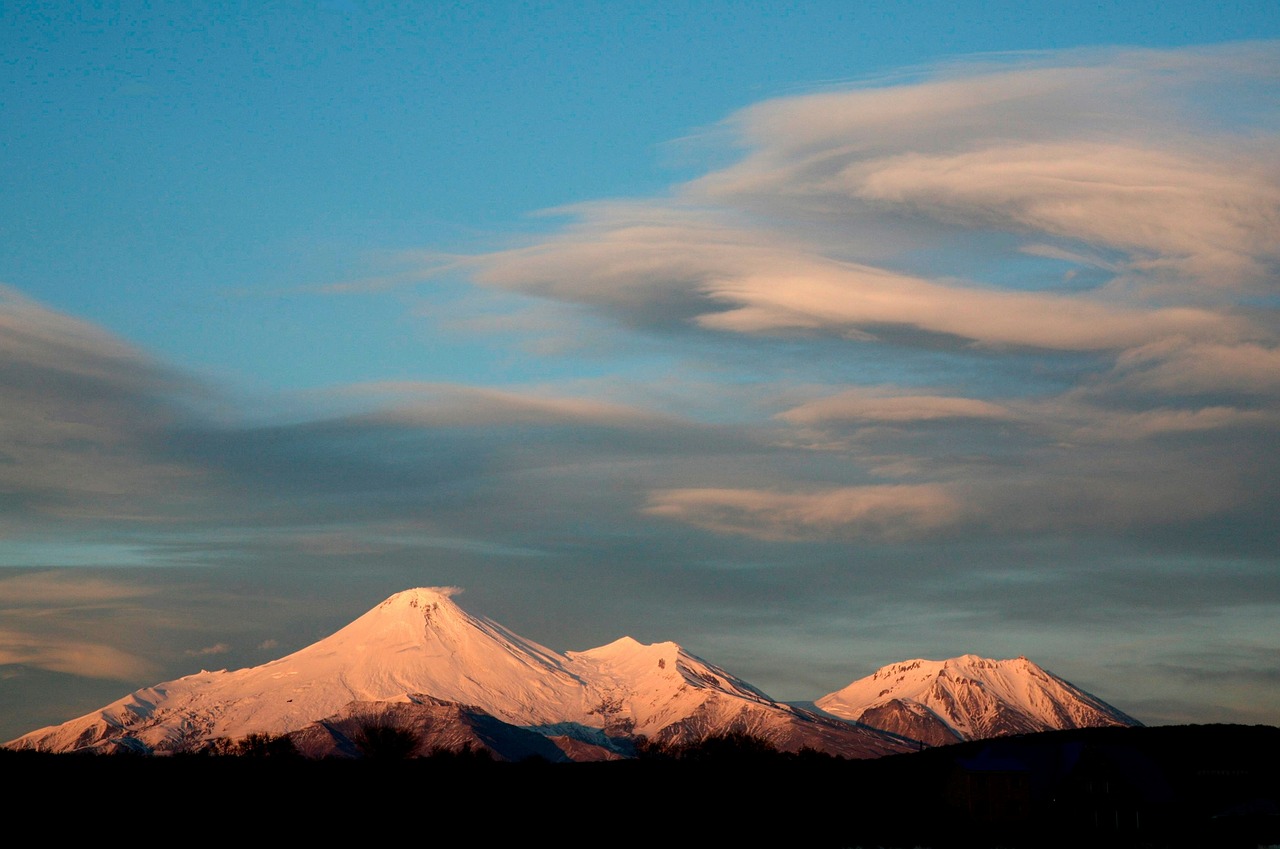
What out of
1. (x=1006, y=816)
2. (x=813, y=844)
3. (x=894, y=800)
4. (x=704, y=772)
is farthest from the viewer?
(x=704, y=772)

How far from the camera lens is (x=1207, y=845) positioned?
324 ft

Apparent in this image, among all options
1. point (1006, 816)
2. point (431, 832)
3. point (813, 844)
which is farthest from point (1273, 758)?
point (431, 832)

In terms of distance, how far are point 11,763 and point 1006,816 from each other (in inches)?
2885

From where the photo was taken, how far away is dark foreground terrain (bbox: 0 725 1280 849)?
8888 cm

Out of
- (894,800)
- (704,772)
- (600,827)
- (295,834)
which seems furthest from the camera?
(704,772)

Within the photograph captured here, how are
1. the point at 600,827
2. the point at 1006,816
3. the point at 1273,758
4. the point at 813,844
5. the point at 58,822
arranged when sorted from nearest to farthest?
the point at 58,822 → the point at 813,844 → the point at 600,827 → the point at 1006,816 → the point at 1273,758

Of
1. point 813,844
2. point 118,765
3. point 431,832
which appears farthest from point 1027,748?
point 118,765

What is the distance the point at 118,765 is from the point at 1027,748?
74508 millimetres

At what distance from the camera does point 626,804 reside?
122125 millimetres

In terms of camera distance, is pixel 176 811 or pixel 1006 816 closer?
pixel 176 811

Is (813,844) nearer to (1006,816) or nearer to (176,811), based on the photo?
(1006,816)

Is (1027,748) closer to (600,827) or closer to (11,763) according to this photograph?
(600,827)

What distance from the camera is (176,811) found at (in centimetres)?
9044

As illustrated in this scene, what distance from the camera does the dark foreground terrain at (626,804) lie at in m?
88.9
